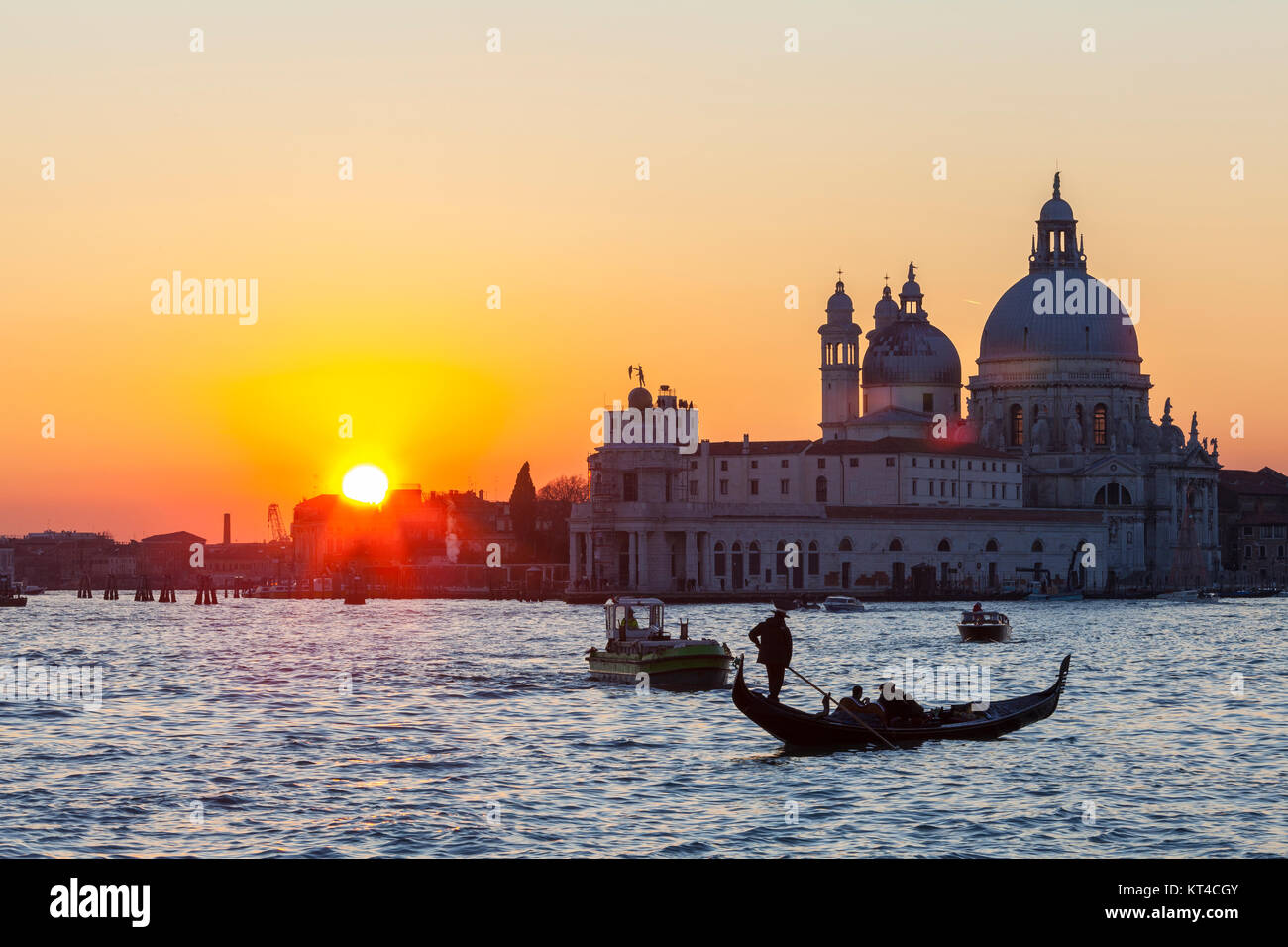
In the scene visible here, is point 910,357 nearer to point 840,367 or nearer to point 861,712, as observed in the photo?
point 840,367

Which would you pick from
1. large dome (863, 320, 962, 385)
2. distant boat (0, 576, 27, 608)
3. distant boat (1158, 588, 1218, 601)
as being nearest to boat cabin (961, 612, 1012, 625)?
distant boat (1158, 588, 1218, 601)

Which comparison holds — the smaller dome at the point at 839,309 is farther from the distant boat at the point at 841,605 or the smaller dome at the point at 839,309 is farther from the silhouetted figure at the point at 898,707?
the silhouetted figure at the point at 898,707

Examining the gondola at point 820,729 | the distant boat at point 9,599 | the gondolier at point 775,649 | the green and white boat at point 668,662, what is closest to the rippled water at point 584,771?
the gondola at point 820,729

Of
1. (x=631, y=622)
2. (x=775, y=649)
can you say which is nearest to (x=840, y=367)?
(x=631, y=622)

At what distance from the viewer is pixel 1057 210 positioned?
152m

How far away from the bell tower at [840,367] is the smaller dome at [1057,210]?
60.8 ft

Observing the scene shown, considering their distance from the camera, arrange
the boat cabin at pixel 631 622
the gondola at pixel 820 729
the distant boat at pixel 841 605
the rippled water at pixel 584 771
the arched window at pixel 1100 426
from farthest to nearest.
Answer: the arched window at pixel 1100 426
the distant boat at pixel 841 605
the boat cabin at pixel 631 622
the gondola at pixel 820 729
the rippled water at pixel 584 771

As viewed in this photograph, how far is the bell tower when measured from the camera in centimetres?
14725

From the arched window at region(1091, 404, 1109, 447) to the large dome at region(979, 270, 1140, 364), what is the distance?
4.28 m

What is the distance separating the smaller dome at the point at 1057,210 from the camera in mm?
151500

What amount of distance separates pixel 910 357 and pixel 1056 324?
11642 millimetres

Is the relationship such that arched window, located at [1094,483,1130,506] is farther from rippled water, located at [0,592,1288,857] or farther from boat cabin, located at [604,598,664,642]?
boat cabin, located at [604,598,664,642]
